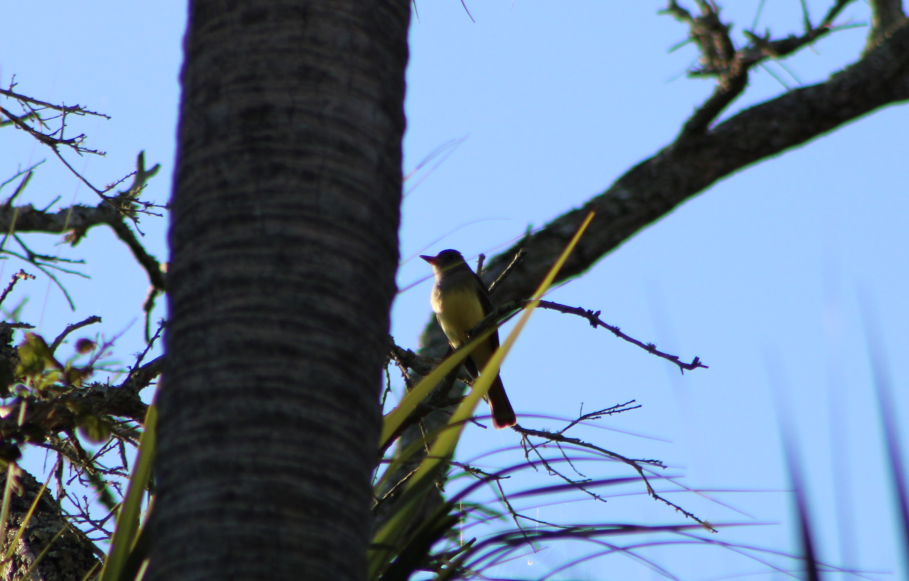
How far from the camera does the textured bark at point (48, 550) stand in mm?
3371

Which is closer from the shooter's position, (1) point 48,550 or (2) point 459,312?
(1) point 48,550

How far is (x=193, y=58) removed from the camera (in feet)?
6.27

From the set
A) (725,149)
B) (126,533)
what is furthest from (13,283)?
(725,149)

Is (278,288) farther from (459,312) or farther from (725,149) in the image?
(725,149)

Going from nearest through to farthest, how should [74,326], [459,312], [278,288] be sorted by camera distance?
[278,288] < [74,326] < [459,312]

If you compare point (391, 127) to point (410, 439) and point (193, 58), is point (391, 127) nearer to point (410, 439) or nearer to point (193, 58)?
point (193, 58)

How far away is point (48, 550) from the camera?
3396mm

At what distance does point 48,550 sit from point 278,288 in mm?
2297

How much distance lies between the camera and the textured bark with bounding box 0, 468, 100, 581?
3371 mm

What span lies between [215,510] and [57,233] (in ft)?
16.6

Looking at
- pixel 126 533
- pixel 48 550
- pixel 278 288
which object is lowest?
pixel 126 533

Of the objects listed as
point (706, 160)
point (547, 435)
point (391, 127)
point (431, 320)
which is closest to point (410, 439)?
point (431, 320)

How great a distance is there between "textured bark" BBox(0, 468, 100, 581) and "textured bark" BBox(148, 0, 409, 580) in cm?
194

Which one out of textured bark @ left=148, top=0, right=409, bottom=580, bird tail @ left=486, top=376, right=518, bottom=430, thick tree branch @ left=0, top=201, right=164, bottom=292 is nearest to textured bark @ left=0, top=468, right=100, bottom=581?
textured bark @ left=148, top=0, right=409, bottom=580
